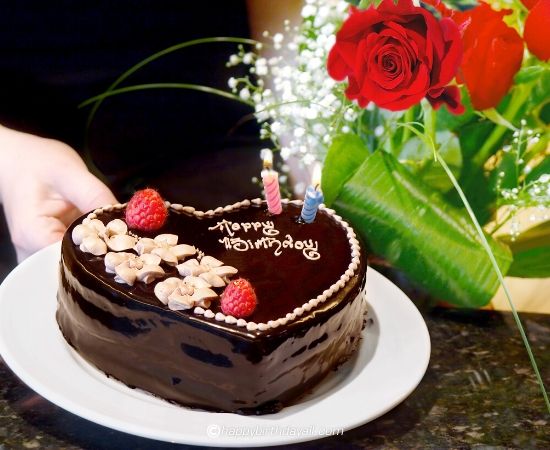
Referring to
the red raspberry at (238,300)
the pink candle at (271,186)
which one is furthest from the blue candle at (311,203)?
the red raspberry at (238,300)

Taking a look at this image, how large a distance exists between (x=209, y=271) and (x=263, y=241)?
0.15m

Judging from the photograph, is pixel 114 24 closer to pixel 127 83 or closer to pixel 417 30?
pixel 127 83

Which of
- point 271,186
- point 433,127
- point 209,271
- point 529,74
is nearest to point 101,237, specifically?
point 209,271

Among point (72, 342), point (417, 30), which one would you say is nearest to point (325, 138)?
point (417, 30)

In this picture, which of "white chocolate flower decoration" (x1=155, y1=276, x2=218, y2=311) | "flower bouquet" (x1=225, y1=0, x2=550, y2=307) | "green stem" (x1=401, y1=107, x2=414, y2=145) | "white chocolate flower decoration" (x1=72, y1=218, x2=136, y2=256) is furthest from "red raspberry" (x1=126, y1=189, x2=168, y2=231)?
"green stem" (x1=401, y1=107, x2=414, y2=145)

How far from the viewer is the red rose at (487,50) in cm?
108

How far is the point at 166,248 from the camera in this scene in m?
1.08

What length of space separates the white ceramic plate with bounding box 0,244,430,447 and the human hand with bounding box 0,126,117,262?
0.11 meters

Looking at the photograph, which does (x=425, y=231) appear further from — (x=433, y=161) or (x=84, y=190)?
(x=84, y=190)

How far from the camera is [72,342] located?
1086 mm

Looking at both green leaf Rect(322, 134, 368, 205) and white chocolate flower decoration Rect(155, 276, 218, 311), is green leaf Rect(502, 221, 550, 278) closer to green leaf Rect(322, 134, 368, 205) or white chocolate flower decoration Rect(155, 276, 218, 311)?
green leaf Rect(322, 134, 368, 205)

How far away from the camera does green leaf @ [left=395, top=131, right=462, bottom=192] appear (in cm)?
129

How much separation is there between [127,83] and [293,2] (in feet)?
1.58

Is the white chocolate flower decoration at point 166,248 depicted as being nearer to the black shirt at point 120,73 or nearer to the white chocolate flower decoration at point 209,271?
the white chocolate flower decoration at point 209,271
